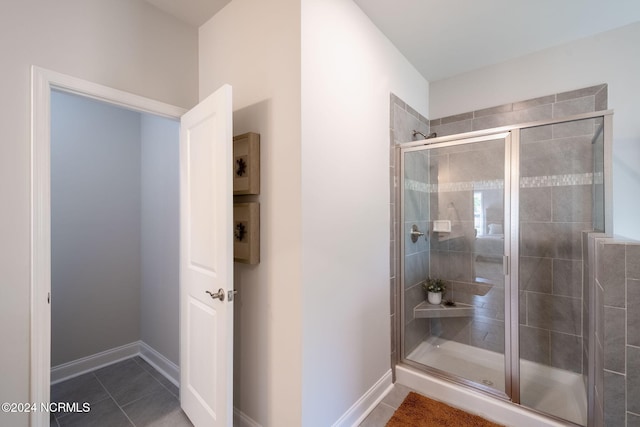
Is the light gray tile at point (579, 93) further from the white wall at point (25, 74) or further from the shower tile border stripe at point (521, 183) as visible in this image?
the white wall at point (25, 74)

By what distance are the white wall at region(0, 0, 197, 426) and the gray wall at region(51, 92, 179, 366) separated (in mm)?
767

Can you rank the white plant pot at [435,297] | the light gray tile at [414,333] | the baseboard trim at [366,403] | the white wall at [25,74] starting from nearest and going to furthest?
the white wall at [25,74] < the baseboard trim at [366,403] < the light gray tile at [414,333] < the white plant pot at [435,297]

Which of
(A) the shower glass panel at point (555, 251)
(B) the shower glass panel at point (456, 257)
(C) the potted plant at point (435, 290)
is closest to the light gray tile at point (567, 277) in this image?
(A) the shower glass panel at point (555, 251)

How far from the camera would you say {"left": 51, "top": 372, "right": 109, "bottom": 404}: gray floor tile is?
6.69 ft

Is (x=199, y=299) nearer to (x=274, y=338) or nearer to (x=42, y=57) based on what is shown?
(x=274, y=338)

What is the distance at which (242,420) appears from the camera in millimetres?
1687

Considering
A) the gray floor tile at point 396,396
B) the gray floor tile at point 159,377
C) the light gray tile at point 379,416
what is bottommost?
the gray floor tile at point 159,377

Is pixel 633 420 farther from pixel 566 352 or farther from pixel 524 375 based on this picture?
pixel 566 352

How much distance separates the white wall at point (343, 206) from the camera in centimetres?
146

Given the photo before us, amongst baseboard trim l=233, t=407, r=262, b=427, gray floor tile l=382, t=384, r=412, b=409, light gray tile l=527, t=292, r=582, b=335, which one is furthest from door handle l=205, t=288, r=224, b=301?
light gray tile l=527, t=292, r=582, b=335

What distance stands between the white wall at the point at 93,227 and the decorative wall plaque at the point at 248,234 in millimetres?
1784

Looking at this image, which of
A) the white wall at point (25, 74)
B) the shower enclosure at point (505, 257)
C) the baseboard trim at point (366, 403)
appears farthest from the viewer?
the shower enclosure at point (505, 257)

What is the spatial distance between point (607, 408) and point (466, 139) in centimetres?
168

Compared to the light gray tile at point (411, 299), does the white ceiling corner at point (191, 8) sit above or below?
above
